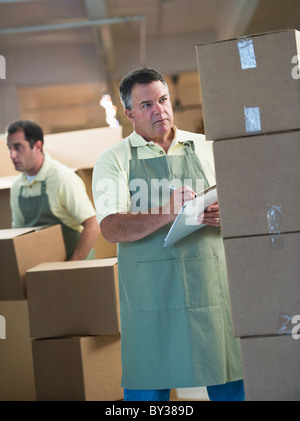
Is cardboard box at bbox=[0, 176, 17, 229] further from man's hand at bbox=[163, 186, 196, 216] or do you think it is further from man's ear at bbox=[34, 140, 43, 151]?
man's hand at bbox=[163, 186, 196, 216]

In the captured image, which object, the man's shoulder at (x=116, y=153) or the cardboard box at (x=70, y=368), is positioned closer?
the man's shoulder at (x=116, y=153)

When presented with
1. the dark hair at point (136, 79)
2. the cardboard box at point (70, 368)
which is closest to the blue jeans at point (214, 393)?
the cardboard box at point (70, 368)

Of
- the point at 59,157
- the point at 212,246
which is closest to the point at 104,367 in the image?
the point at 212,246

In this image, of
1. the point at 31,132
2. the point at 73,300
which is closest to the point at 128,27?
the point at 31,132

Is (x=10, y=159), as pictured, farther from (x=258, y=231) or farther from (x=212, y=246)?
(x=258, y=231)

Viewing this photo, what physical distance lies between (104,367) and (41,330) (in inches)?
11.4

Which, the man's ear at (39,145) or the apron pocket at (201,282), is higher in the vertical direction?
the man's ear at (39,145)

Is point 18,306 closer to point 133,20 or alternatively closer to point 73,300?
point 73,300

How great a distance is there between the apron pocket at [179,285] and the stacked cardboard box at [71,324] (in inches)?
19.9

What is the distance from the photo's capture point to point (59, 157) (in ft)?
9.58

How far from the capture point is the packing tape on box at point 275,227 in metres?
1.26

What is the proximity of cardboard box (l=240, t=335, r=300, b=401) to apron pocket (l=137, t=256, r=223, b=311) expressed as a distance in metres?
0.39

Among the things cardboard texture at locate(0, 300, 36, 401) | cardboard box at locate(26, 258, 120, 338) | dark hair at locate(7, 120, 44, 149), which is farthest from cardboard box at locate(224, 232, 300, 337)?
dark hair at locate(7, 120, 44, 149)

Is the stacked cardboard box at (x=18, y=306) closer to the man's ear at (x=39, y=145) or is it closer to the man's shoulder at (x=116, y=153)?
the man's ear at (x=39, y=145)
